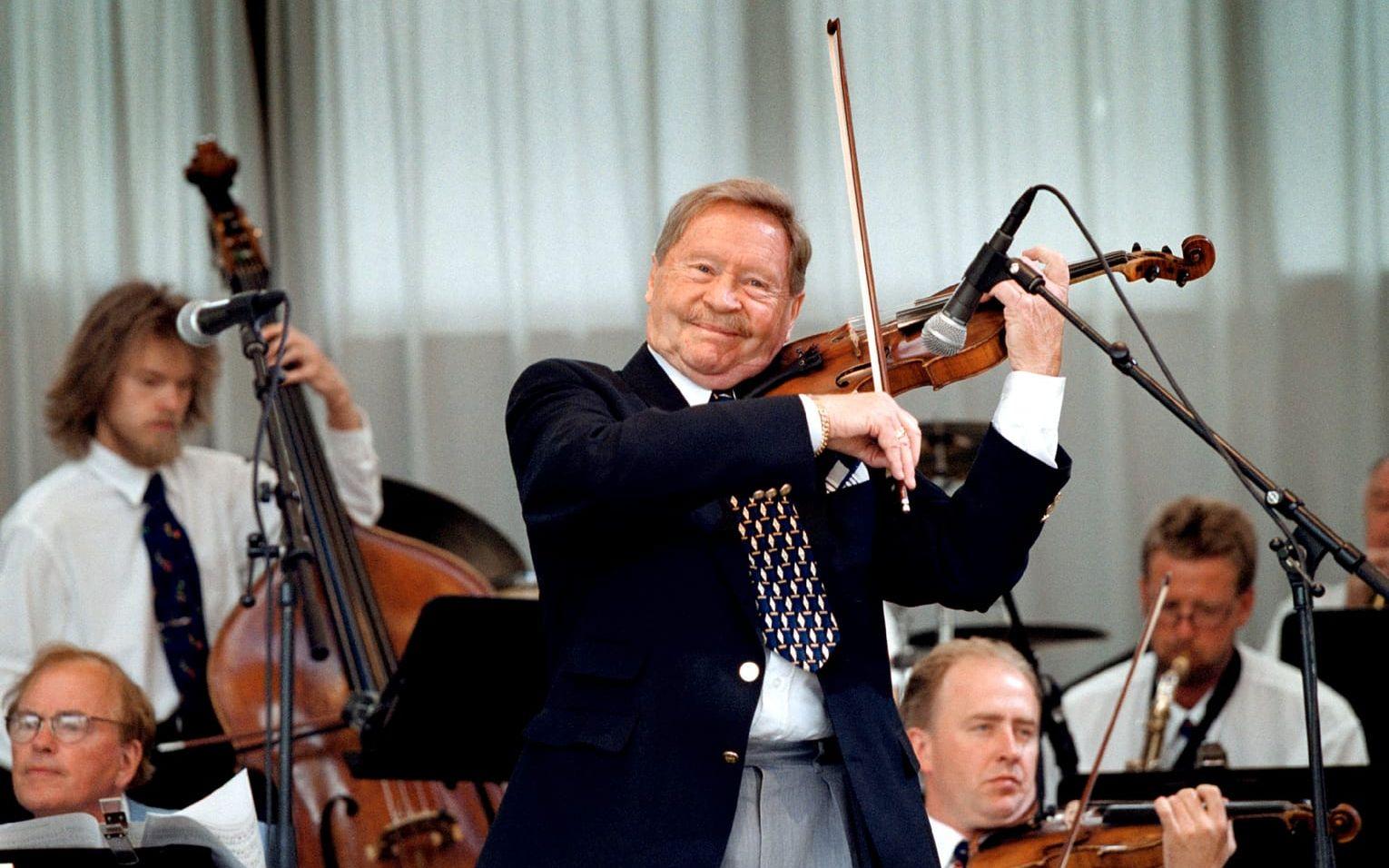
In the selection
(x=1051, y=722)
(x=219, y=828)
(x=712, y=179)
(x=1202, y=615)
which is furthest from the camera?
(x=712, y=179)

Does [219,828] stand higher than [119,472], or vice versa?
[119,472]

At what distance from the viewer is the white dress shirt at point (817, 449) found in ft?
6.57

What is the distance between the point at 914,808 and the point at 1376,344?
12.6 feet

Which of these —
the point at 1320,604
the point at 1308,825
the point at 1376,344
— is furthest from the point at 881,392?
the point at 1376,344

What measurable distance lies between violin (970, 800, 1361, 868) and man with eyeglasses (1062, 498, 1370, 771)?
1.32 meters

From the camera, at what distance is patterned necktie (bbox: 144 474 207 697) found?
3898 mm

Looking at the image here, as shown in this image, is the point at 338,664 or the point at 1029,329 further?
the point at 338,664

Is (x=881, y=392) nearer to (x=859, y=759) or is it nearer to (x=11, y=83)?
(x=859, y=759)

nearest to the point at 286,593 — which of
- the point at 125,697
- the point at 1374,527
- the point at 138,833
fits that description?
the point at 138,833

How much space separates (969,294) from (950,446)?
7.32ft

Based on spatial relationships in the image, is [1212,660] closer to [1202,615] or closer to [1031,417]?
[1202,615]

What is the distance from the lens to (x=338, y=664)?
3447 millimetres

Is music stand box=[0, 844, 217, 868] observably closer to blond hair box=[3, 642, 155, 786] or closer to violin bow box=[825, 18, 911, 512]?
blond hair box=[3, 642, 155, 786]

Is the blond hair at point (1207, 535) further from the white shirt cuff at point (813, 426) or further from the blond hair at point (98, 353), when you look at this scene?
the white shirt cuff at point (813, 426)
